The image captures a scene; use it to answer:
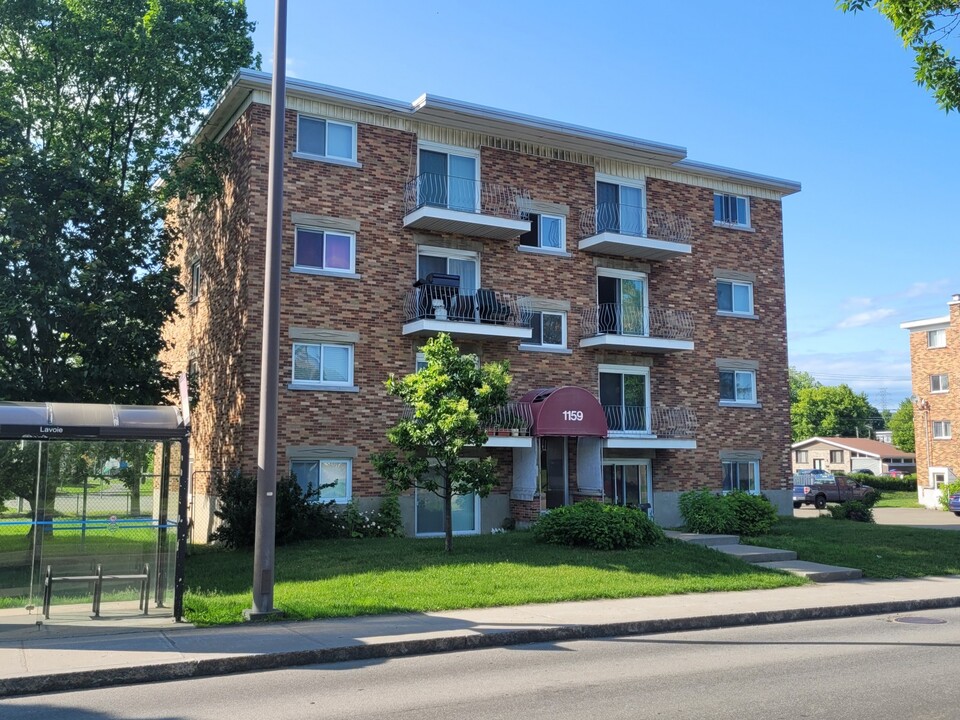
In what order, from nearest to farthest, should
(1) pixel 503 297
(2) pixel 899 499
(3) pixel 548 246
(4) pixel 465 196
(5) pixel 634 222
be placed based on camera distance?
(4) pixel 465 196
(1) pixel 503 297
(3) pixel 548 246
(5) pixel 634 222
(2) pixel 899 499

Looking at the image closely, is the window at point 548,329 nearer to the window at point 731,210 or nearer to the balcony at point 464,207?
the balcony at point 464,207

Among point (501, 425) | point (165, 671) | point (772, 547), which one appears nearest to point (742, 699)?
point (165, 671)

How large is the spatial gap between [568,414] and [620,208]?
748 cm

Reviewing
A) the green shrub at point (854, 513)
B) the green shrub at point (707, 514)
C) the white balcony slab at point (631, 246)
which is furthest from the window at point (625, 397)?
the green shrub at point (854, 513)

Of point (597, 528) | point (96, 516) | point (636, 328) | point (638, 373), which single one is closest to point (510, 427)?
point (597, 528)

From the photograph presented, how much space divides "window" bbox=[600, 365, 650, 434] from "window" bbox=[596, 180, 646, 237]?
4.10m

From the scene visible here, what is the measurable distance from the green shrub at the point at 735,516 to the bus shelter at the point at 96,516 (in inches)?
528

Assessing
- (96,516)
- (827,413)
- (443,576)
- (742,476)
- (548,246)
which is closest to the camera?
(96,516)

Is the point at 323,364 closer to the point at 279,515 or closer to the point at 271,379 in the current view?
the point at 279,515

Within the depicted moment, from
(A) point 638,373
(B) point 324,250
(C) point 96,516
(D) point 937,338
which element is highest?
(D) point 937,338

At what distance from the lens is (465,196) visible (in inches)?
943

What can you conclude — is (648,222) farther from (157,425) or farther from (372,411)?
(157,425)

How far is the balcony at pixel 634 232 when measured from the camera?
25266 millimetres

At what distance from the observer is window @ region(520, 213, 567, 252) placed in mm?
25125
